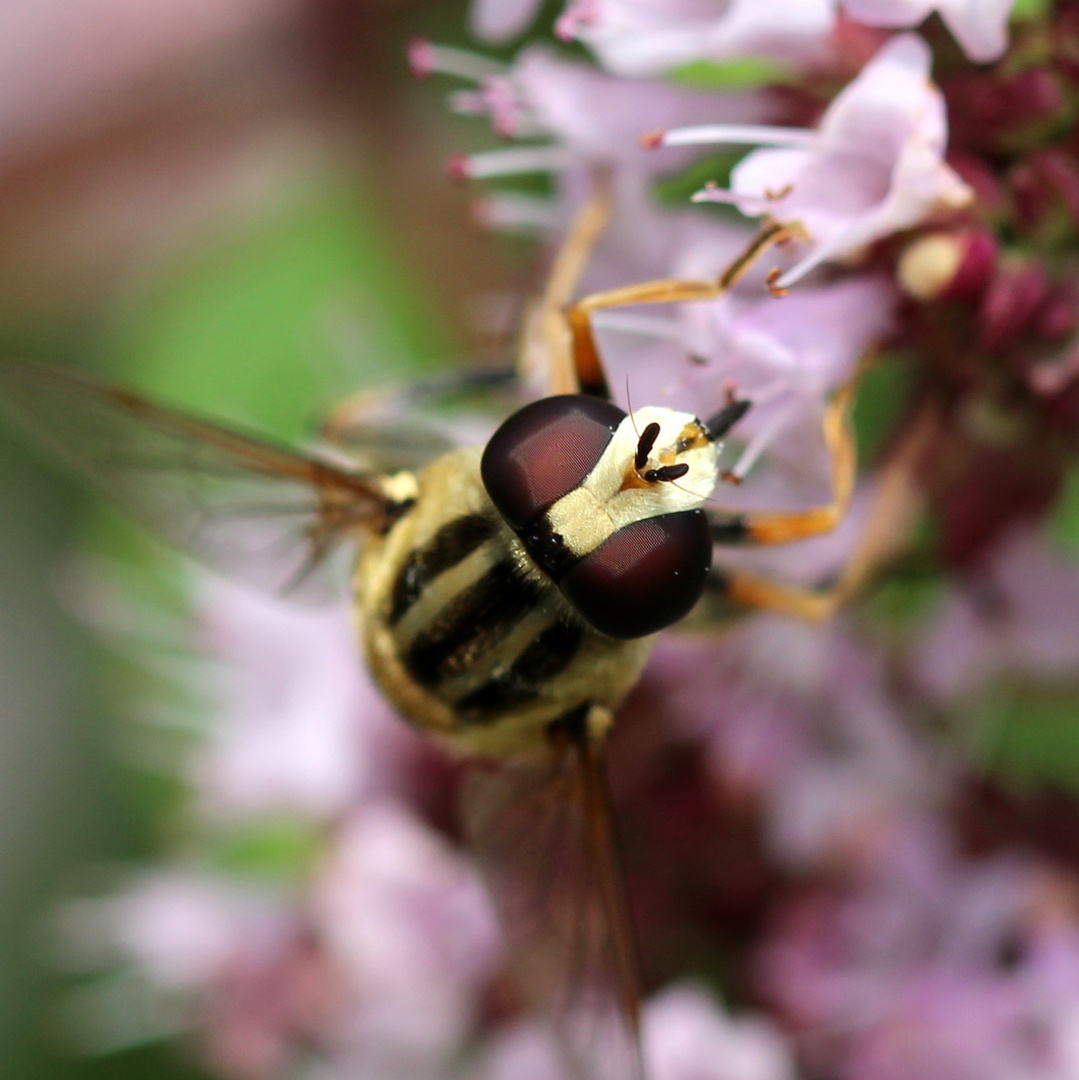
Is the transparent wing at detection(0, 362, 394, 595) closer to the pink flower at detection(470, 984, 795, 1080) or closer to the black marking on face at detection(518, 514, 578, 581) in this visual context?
the black marking on face at detection(518, 514, 578, 581)

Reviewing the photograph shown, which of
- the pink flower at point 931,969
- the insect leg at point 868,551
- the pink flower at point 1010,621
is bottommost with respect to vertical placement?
the pink flower at point 931,969

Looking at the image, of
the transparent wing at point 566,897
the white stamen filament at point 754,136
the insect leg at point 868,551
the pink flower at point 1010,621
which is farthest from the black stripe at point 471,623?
the pink flower at point 1010,621

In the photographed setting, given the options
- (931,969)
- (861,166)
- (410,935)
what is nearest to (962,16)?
(861,166)

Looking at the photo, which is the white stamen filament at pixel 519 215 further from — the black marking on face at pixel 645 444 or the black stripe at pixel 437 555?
the black marking on face at pixel 645 444

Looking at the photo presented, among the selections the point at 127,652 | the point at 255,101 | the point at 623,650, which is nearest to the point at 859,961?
the point at 623,650

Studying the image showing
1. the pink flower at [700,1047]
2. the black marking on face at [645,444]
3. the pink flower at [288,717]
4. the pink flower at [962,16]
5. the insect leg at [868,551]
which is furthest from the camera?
the pink flower at [288,717]
